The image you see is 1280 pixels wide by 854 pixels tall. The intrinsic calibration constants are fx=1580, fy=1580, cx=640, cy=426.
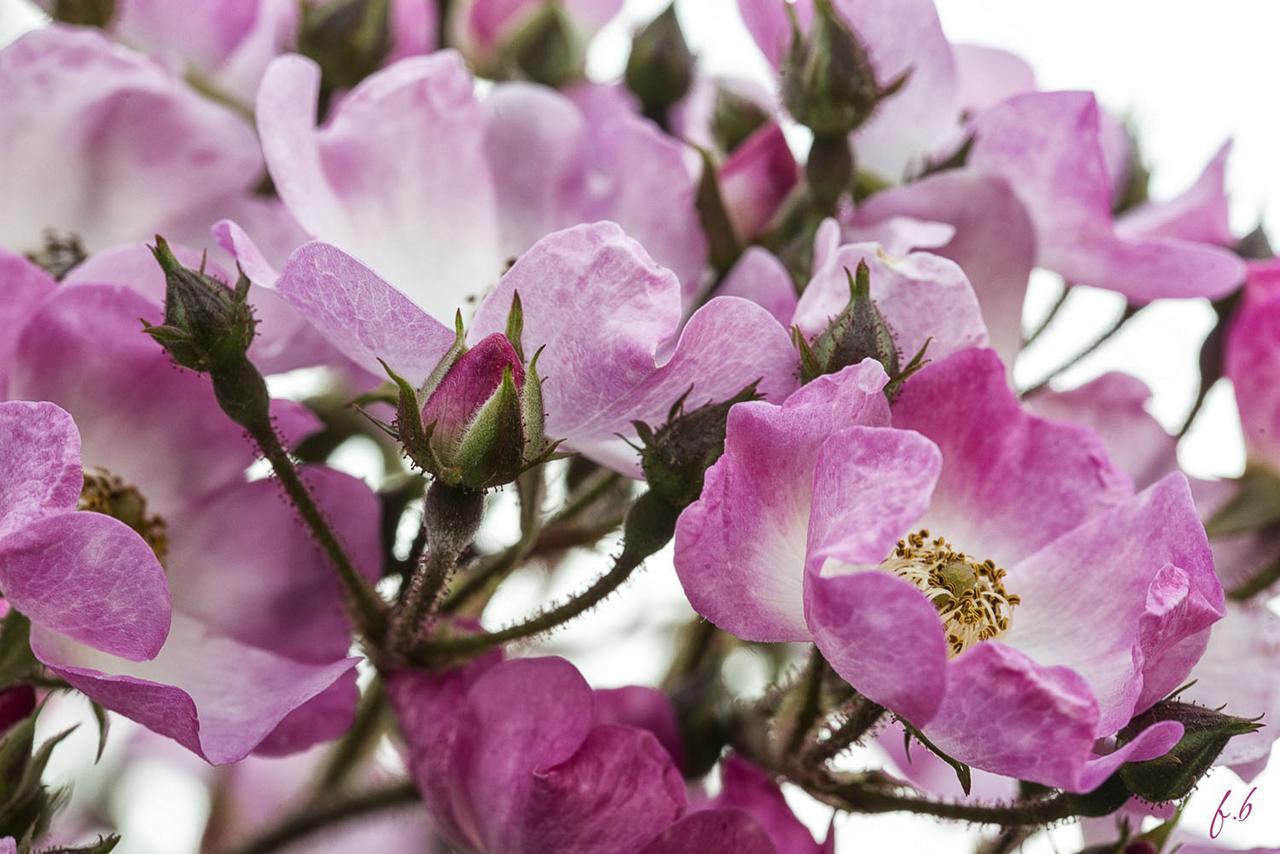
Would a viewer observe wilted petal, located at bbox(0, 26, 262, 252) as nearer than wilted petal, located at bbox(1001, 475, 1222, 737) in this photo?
No

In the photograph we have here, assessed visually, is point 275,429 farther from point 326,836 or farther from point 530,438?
point 326,836

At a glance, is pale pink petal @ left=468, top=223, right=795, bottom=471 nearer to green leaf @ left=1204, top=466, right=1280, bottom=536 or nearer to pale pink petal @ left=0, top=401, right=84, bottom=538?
pale pink petal @ left=0, top=401, right=84, bottom=538

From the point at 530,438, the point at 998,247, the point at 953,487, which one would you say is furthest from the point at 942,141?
the point at 530,438

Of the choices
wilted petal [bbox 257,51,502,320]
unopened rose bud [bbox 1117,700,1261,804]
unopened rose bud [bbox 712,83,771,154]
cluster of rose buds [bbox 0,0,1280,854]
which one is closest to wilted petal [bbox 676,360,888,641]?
cluster of rose buds [bbox 0,0,1280,854]

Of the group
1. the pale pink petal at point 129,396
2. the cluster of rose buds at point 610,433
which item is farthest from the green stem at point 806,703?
the pale pink petal at point 129,396

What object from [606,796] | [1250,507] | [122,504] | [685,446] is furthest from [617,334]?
[1250,507]
